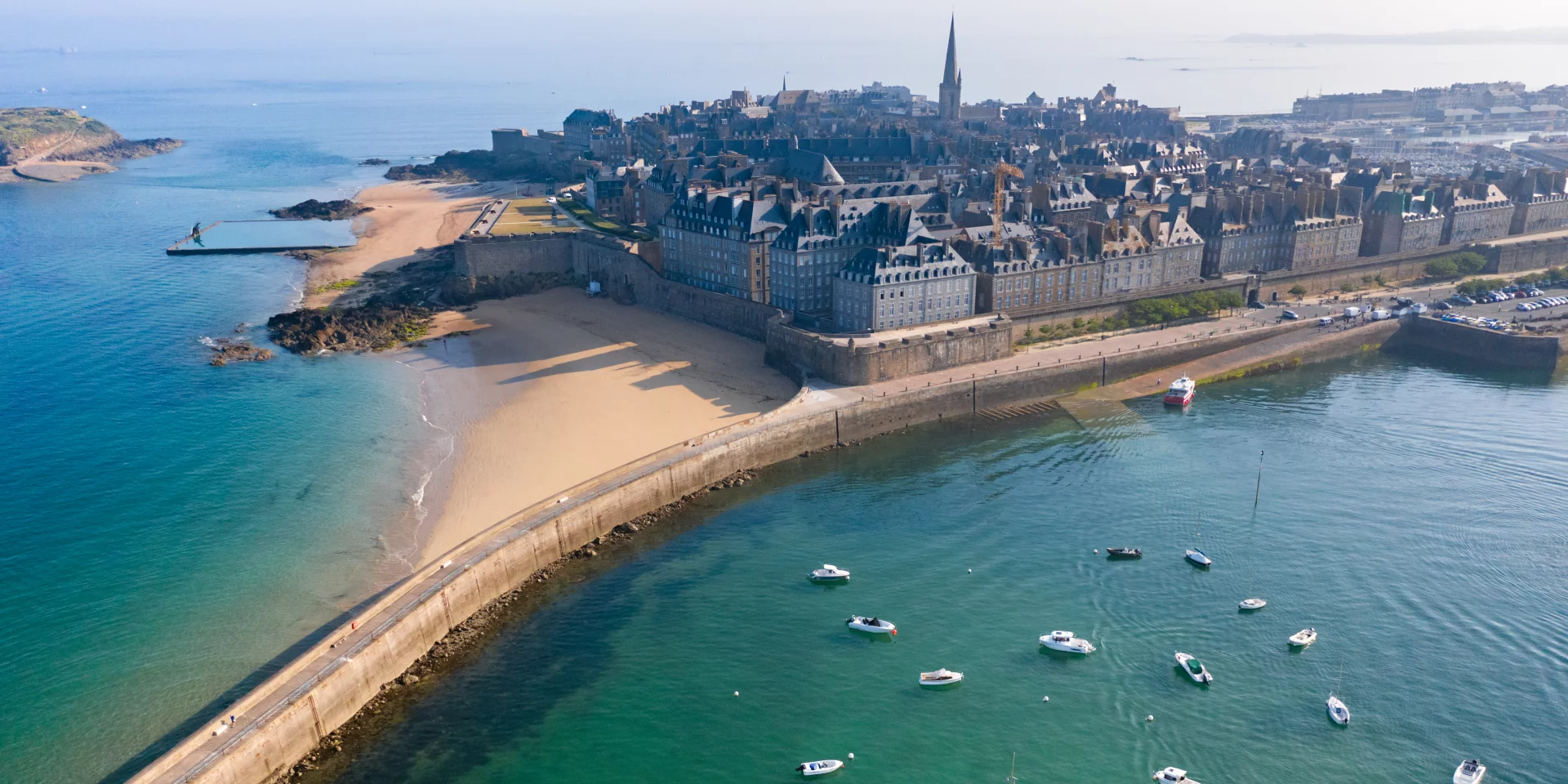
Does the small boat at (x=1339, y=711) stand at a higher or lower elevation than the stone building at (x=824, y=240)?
lower

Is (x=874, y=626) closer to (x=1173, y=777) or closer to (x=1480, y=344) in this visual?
(x=1173, y=777)

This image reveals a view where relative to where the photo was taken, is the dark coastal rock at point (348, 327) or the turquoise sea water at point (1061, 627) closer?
the turquoise sea water at point (1061, 627)

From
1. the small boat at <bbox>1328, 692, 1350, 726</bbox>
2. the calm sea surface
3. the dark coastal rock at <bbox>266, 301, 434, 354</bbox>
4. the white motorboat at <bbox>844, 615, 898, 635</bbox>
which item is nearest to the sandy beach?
the dark coastal rock at <bbox>266, 301, 434, 354</bbox>

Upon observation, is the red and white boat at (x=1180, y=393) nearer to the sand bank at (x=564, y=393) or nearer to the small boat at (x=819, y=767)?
the sand bank at (x=564, y=393)

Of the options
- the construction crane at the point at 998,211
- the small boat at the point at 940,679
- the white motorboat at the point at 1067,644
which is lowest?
the small boat at the point at 940,679

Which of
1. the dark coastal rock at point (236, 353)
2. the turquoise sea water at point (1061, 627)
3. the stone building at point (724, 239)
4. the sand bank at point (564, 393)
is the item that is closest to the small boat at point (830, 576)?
the turquoise sea water at point (1061, 627)

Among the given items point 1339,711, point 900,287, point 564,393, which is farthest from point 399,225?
point 1339,711

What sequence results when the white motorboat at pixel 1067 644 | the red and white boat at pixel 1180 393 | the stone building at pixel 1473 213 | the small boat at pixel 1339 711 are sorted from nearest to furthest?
the small boat at pixel 1339 711
the white motorboat at pixel 1067 644
the red and white boat at pixel 1180 393
the stone building at pixel 1473 213
